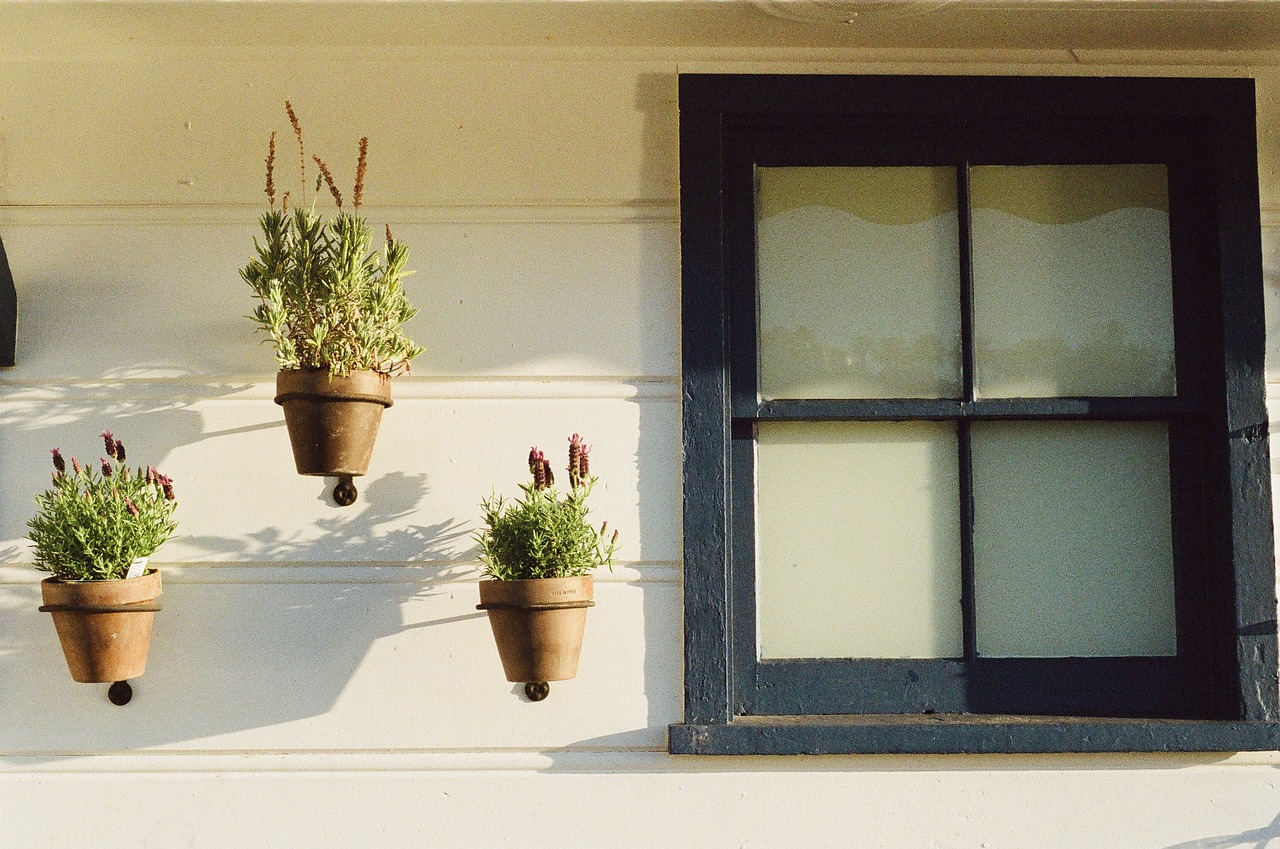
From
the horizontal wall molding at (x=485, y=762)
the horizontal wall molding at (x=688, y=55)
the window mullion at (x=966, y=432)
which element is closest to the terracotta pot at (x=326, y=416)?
the horizontal wall molding at (x=485, y=762)

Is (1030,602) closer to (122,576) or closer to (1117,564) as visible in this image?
(1117,564)

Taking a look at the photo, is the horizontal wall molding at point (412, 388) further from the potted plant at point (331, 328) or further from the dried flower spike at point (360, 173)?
the dried flower spike at point (360, 173)

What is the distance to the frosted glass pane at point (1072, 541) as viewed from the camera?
2248 millimetres

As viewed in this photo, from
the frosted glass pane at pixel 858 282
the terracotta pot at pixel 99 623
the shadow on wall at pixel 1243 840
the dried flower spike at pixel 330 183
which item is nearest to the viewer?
the terracotta pot at pixel 99 623

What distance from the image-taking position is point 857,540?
2262 mm

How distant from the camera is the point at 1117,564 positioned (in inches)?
89.0

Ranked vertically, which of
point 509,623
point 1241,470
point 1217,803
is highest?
point 1241,470

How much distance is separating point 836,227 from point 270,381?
3.94 ft

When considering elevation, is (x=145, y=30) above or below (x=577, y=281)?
above

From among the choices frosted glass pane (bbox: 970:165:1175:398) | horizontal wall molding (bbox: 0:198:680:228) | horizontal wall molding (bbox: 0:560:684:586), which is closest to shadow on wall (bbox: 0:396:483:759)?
horizontal wall molding (bbox: 0:560:684:586)

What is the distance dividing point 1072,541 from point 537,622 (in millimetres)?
1118

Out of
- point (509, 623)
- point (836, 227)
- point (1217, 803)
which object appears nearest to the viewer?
point (509, 623)

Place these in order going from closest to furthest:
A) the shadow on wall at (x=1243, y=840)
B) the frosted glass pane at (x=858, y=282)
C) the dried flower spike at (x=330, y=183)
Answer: the dried flower spike at (x=330, y=183), the shadow on wall at (x=1243, y=840), the frosted glass pane at (x=858, y=282)

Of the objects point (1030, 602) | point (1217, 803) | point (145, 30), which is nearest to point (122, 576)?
point (145, 30)
